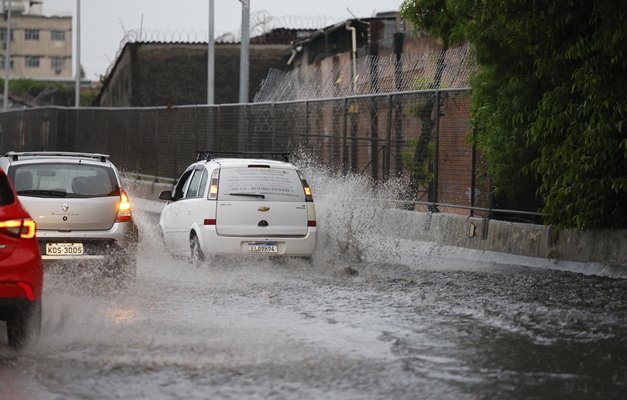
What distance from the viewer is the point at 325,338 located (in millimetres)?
9172

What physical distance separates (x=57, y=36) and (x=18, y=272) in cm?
14695

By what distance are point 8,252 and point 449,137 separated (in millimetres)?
11516

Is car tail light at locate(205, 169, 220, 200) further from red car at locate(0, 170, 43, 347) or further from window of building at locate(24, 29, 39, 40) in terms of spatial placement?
window of building at locate(24, 29, 39, 40)

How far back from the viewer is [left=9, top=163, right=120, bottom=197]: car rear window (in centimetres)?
1291

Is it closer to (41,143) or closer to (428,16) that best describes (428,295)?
(428,16)

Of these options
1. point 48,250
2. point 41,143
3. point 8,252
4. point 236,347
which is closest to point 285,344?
point 236,347

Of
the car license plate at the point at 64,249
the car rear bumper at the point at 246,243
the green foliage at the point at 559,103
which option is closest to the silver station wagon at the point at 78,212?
the car license plate at the point at 64,249

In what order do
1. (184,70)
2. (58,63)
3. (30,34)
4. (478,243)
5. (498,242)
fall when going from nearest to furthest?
(498,242), (478,243), (184,70), (30,34), (58,63)

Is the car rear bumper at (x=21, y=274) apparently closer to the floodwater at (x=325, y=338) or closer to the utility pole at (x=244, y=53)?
the floodwater at (x=325, y=338)

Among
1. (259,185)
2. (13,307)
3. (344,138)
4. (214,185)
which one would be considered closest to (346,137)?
(344,138)

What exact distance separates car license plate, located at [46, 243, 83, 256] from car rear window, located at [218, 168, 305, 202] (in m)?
2.50

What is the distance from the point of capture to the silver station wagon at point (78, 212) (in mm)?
12688

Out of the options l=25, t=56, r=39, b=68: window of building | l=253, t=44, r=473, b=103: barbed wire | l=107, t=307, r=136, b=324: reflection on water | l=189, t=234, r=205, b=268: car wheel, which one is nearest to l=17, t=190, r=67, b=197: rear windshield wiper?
l=189, t=234, r=205, b=268: car wheel

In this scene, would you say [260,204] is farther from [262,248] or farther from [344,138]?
[344,138]
